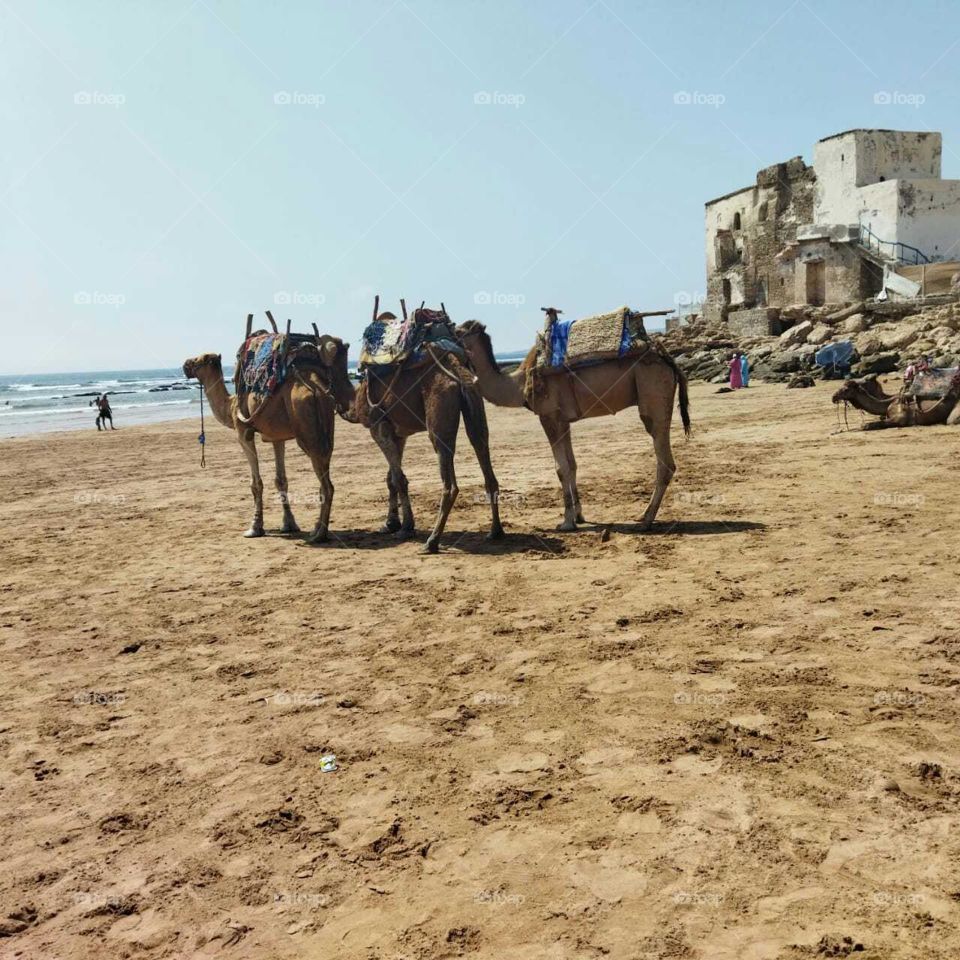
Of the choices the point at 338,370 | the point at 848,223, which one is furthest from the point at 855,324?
the point at 338,370

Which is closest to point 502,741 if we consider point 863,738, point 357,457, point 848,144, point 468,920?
point 468,920

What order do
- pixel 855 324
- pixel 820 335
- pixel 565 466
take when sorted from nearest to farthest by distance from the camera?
A: pixel 565 466, pixel 855 324, pixel 820 335

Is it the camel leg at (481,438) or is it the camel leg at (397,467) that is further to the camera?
the camel leg at (397,467)

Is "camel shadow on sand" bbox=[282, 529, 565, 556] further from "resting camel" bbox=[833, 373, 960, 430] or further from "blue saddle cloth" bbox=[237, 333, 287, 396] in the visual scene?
"resting camel" bbox=[833, 373, 960, 430]

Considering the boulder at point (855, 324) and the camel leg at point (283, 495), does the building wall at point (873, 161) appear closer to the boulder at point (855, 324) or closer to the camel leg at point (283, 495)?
the boulder at point (855, 324)

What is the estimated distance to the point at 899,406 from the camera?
1469 centimetres

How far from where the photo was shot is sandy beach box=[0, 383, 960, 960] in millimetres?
3174

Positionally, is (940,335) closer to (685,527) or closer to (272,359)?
(685,527)

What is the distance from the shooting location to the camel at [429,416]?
8.92 metres

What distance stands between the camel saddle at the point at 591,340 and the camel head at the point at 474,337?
575mm

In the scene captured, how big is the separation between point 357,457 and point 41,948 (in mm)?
15630

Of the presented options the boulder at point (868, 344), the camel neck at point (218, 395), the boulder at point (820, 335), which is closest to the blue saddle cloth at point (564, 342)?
the camel neck at point (218, 395)

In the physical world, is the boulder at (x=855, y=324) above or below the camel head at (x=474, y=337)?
above

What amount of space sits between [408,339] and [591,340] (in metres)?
1.91
